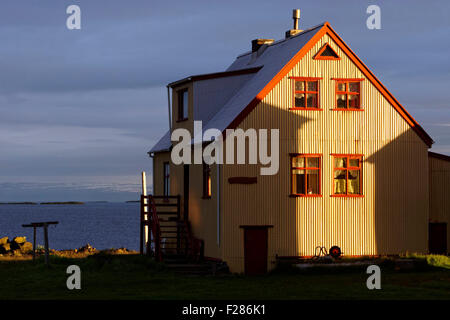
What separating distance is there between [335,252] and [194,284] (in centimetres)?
751

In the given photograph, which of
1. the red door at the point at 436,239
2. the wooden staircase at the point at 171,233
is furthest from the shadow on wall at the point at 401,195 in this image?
the wooden staircase at the point at 171,233

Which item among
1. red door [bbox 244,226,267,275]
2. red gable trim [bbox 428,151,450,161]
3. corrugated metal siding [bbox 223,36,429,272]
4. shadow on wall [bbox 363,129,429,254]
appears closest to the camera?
red door [bbox 244,226,267,275]

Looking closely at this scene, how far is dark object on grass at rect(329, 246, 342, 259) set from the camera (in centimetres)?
3164

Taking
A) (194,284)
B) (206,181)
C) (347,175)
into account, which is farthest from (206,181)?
(194,284)

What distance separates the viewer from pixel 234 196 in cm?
3097

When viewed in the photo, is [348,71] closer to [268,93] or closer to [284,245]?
[268,93]

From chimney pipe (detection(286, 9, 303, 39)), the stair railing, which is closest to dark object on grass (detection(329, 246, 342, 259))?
the stair railing

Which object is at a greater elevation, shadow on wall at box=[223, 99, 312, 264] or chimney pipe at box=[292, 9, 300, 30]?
chimney pipe at box=[292, 9, 300, 30]

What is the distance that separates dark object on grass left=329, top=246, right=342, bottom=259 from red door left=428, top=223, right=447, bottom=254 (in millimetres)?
5530

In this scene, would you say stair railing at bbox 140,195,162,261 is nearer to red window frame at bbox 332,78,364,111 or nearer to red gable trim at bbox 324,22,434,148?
red window frame at bbox 332,78,364,111

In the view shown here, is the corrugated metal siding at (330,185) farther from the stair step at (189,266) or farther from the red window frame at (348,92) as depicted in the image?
the stair step at (189,266)
